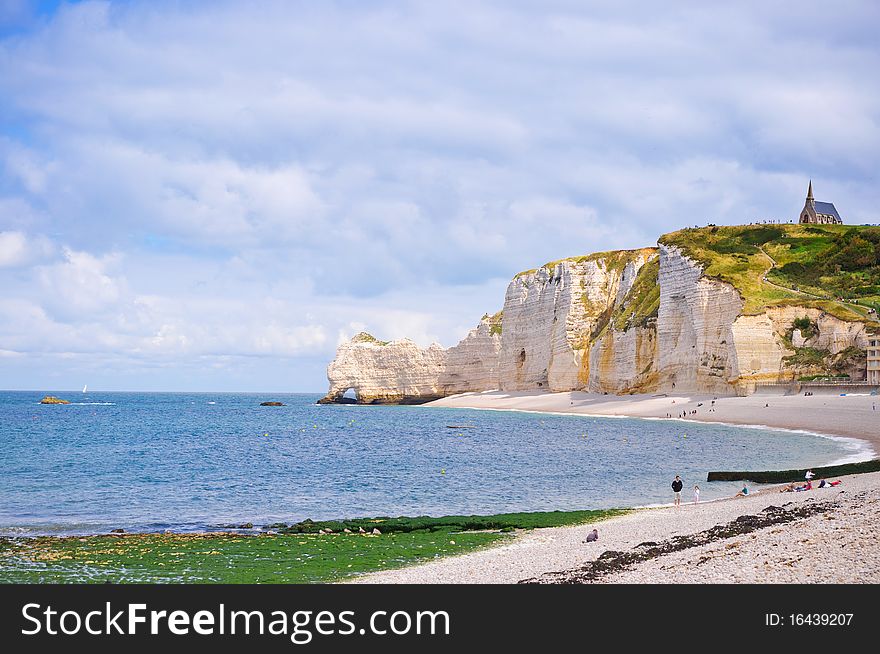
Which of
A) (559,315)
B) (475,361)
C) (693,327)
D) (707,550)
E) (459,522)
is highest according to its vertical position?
(559,315)

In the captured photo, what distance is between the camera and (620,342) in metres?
87.2

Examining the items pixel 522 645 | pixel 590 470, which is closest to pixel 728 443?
pixel 590 470

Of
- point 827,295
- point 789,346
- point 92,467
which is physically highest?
point 827,295

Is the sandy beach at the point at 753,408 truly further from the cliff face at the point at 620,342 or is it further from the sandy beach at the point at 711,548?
the sandy beach at the point at 711,548

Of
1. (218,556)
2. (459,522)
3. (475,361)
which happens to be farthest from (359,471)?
(475,361)

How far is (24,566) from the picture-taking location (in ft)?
53.3

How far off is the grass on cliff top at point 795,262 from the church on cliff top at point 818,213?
16.8m

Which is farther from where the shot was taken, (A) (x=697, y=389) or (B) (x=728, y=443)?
(A) (x=697, y=389)

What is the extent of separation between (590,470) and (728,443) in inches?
551

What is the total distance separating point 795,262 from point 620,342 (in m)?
19.8

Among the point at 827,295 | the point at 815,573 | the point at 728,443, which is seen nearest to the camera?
the point at 815,573

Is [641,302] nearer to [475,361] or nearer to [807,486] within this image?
[475,361]

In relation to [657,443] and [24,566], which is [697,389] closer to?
[657,443]

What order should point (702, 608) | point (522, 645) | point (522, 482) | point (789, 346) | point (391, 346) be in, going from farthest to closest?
1. point (391, 346)
2. point (789, 346)
3. point (522, 482)
4. point (702, 608)
5. point (522, 645)
